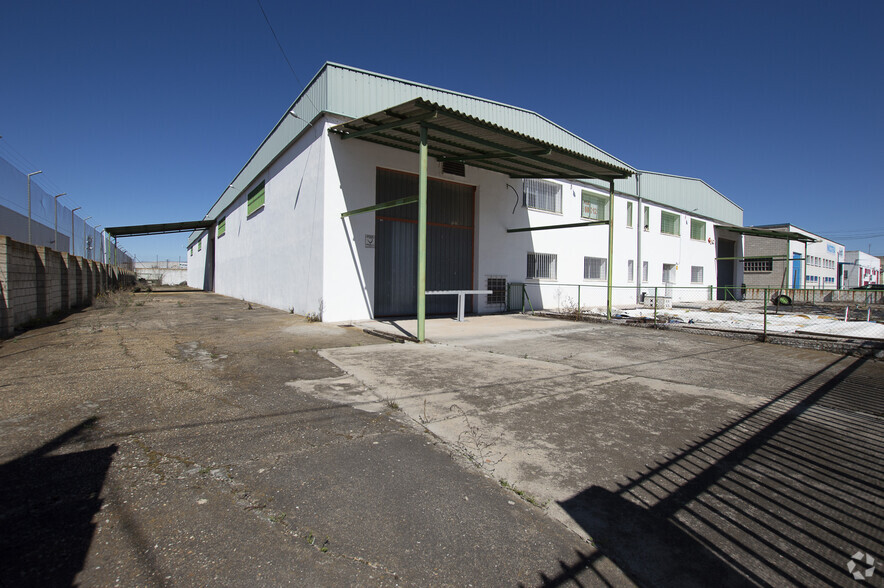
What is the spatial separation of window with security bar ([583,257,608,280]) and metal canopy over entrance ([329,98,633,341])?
514cm

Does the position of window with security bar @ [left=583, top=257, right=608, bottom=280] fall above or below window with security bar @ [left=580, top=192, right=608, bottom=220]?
below

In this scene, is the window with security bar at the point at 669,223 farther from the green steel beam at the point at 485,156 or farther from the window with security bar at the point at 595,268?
the green steel beam at the point at 485,156

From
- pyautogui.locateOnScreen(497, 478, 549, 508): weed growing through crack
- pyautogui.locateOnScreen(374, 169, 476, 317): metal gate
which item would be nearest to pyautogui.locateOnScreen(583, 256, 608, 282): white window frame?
pyautogui.locateOnScreen(374, 169, 476, 317): metal gate

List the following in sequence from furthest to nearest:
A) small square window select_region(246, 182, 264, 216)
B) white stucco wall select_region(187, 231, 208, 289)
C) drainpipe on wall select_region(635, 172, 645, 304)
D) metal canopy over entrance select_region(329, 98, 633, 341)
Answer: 1. white stucco wall select_region(187, 231, 208, 289)
2. drainpipe on wall select_region(635, 172, 645, 304)
3. small square window select_region(246, 182, 264, 216)
4. metal canopy over entrance select_region(329, 98, 633, 341)

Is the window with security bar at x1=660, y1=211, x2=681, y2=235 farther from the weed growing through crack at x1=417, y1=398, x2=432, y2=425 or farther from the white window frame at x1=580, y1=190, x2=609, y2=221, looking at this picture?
the weed growing through crack at x1=417, y1=398, x2=432, y2=425

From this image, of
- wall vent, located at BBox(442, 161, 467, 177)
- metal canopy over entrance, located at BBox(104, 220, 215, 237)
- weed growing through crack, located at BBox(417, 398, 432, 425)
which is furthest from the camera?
metal canopy over entrance, located at BBox(104, 220, 215, 237)

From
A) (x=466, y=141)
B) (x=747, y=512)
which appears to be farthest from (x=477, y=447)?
(x=466, y=141)

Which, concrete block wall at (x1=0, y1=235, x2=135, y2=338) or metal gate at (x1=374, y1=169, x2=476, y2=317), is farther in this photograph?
metal gate at (x1=374, y1=169, x2=476, y2=317)

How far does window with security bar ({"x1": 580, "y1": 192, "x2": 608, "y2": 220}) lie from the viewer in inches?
728

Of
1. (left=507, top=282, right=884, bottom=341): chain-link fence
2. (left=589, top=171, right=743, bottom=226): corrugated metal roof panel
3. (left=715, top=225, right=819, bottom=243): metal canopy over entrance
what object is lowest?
(left=507, top=282, right=884, bottom=341): chain-link fence

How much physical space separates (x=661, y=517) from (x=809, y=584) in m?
0.64

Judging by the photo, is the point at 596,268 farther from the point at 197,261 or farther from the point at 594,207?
the point at 197,261

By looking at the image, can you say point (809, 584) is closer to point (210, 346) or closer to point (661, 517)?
point (661, 517)

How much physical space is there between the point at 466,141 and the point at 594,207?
10278 mm
